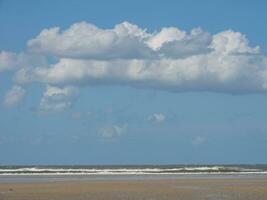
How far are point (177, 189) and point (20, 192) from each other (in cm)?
1173

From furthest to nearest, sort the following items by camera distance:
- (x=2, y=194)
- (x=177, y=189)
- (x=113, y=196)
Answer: (x=177, y=189), (x=2, y=194), (x=113, y=196)

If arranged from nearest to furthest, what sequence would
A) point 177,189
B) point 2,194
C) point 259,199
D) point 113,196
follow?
point 259,199, point 113,196, point 2,194, point 177,189

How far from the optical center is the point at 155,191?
46438 mm

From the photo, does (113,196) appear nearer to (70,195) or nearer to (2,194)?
→ (70,195)

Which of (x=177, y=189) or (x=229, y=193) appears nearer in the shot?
(x=229, y=193)

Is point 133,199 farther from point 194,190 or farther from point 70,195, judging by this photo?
point 194,190

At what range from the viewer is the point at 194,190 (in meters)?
47.7

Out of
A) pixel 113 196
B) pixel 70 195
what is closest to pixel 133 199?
pixel 113 196

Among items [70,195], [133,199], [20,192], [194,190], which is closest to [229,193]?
[194,190]

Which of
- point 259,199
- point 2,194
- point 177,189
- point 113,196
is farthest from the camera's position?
point 177,189

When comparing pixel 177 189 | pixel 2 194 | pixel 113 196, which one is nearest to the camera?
pixel 113 196

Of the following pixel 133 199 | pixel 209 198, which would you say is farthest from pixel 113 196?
pixel 209 198

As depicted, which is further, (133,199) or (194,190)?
(194,190)

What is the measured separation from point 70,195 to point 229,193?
10.8 metres
